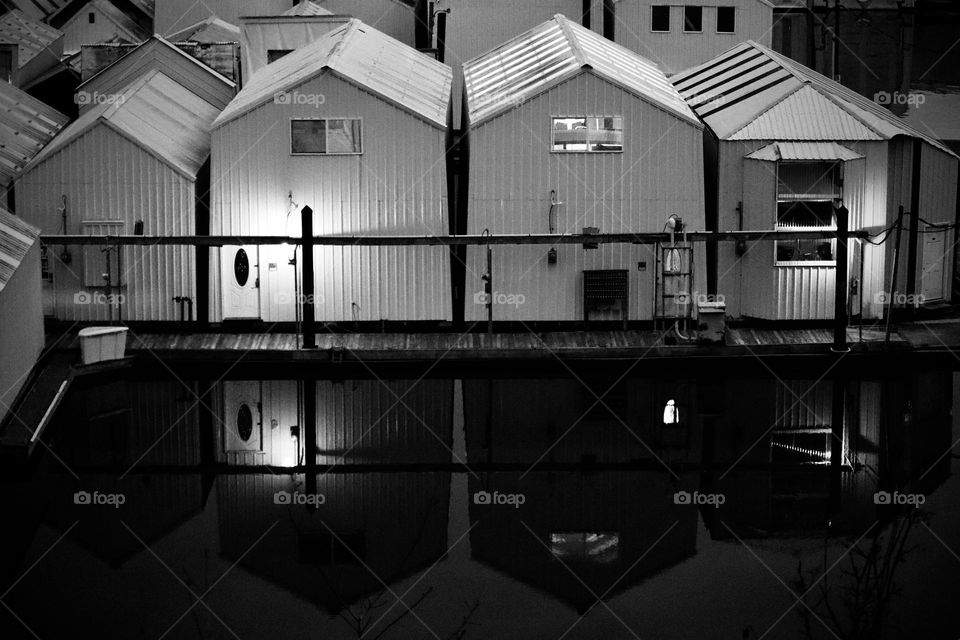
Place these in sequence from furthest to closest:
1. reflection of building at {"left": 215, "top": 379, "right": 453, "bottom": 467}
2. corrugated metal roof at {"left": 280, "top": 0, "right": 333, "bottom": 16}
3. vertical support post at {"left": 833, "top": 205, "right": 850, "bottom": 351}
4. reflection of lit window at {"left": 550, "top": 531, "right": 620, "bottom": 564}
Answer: corrugated metal roof at {"left": 280, "top": 0, "right": 333, "bottom": 16}
vertical support post at {"left": 833, "top": 205, "right": 850, "bottom": 351}
reflection of building at {"left": 215, "top": 379, "right": 453, "bottom": 467}
reflection of lit window at {"left": 550, "top": 531, "right": 620, "bottom": 564}

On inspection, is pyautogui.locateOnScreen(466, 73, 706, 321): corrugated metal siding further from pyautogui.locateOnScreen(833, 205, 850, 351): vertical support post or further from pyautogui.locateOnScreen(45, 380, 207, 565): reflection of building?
pyautogui.locateOnScreen(45, 380, 207, 565): reflection of building

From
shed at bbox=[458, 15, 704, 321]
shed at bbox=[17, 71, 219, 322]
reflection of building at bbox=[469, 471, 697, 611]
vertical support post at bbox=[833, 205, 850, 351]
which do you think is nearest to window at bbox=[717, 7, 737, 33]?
shed at bbox=[458, 15, 704, 321]

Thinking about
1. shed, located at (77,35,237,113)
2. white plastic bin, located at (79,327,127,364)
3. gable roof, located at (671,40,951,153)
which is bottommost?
white plastic bin, located at (79,327,127,364)

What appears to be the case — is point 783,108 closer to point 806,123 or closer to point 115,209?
point 806,123

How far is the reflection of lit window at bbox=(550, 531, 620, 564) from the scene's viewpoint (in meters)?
15.0

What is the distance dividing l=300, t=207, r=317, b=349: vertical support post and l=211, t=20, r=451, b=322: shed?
1.43 m

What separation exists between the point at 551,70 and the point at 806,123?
4989mm

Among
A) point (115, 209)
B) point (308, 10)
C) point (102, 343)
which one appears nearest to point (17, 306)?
point (102, 343)

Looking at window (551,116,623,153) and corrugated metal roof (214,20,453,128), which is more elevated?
corrugated metal roof (214,20,453,128)

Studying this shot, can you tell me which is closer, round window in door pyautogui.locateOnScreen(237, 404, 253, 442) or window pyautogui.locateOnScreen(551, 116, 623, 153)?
round window in door pyautogui.locateOnScreen(237, 404, 253, 442)

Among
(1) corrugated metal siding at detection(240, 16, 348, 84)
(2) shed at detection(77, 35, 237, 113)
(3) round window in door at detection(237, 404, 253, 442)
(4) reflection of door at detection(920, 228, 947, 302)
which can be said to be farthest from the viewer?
(1) corrugated metal siding at detection(240, 16, 348, 84)

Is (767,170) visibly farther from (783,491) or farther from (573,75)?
(783,491)

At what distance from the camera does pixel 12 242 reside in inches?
833

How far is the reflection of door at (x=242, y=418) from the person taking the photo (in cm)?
1961
